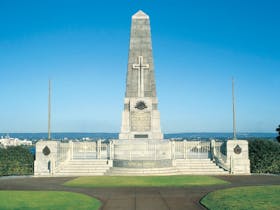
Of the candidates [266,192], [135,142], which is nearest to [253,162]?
[135,142]

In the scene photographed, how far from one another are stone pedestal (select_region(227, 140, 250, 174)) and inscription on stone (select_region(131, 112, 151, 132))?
21.6 feet

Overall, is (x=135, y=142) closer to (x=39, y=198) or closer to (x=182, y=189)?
(x=182, y=189)

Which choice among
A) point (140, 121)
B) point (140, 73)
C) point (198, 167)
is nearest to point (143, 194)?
point (198, 167)

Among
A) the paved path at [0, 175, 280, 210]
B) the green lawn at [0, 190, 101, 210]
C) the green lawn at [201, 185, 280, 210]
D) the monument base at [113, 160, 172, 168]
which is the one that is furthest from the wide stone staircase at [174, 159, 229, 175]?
the green lawn at [0, 190, 101, 210]

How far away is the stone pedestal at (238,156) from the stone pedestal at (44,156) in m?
12.4

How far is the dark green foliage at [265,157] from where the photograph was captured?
2297cm

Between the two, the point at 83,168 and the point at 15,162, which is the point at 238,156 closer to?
the point at 83,168

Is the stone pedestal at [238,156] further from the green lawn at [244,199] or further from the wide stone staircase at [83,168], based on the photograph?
the wide stone staircase at [83,168]

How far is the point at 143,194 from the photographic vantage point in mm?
13391

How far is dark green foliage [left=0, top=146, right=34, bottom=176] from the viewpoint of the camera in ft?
73.3

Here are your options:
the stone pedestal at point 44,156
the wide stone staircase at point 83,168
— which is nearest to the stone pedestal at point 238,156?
the wide stone staircase at point 83,168

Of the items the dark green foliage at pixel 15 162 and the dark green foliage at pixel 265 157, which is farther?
the dark green foliage at pixel 265 157

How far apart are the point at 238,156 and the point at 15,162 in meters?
15.8

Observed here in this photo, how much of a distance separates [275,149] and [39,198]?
58.9 ft
